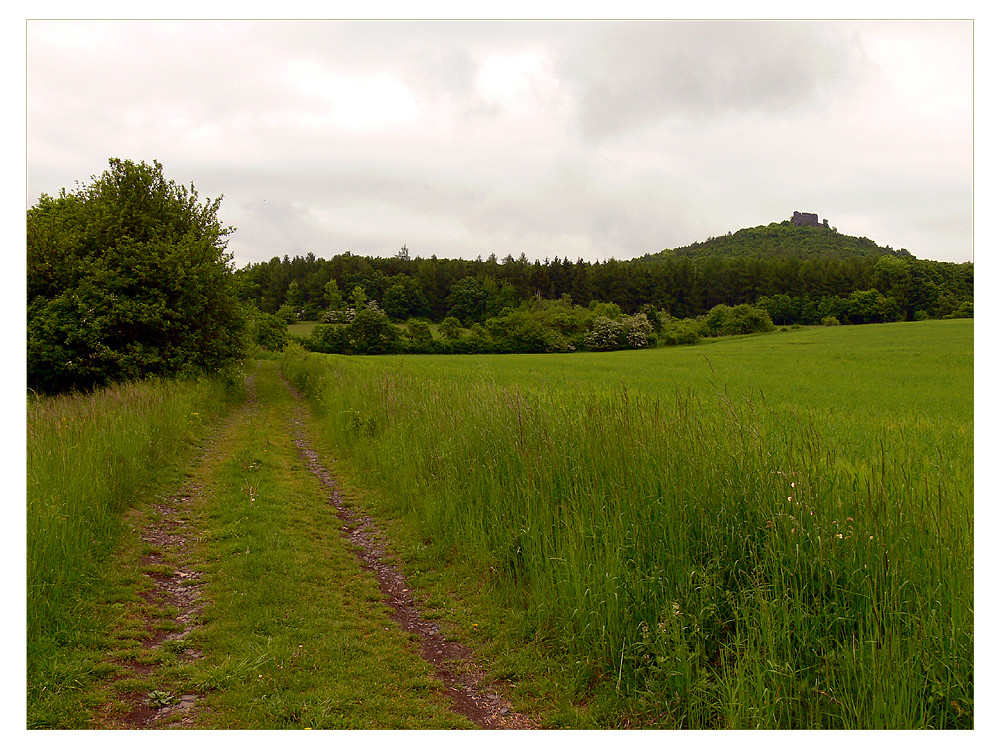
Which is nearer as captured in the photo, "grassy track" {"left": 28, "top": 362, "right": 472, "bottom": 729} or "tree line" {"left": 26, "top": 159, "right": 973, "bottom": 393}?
"grassy track" {"left": 28, "top": 362, "right": 472, "bottom": 729}

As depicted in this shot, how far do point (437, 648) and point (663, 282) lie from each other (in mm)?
86677

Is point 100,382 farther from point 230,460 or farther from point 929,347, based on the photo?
point 929,347

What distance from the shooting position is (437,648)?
4.49 meters

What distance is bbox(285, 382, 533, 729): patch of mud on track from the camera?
146 inches

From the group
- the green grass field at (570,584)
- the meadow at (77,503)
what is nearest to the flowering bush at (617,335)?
the meadow at (77,503)

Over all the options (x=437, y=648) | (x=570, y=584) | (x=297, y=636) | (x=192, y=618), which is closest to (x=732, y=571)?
(x=570, y=584)

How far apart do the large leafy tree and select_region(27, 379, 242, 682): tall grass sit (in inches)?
277

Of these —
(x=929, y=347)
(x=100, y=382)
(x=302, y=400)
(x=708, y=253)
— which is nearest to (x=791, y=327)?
(x=708, y=253)

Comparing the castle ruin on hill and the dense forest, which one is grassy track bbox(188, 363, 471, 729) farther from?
the dense forest

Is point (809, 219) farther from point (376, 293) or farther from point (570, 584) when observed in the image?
point (376, 293)

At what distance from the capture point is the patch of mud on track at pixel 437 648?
146 inches

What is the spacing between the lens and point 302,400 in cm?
2277

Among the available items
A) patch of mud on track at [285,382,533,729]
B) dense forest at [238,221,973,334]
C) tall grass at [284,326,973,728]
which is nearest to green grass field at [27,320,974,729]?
tall grass at [284,326,973,728]

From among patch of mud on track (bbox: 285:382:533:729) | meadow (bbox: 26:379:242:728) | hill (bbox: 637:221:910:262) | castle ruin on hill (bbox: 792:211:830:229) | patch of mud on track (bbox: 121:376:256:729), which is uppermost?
hill (bbox: 637:221:910:262)
